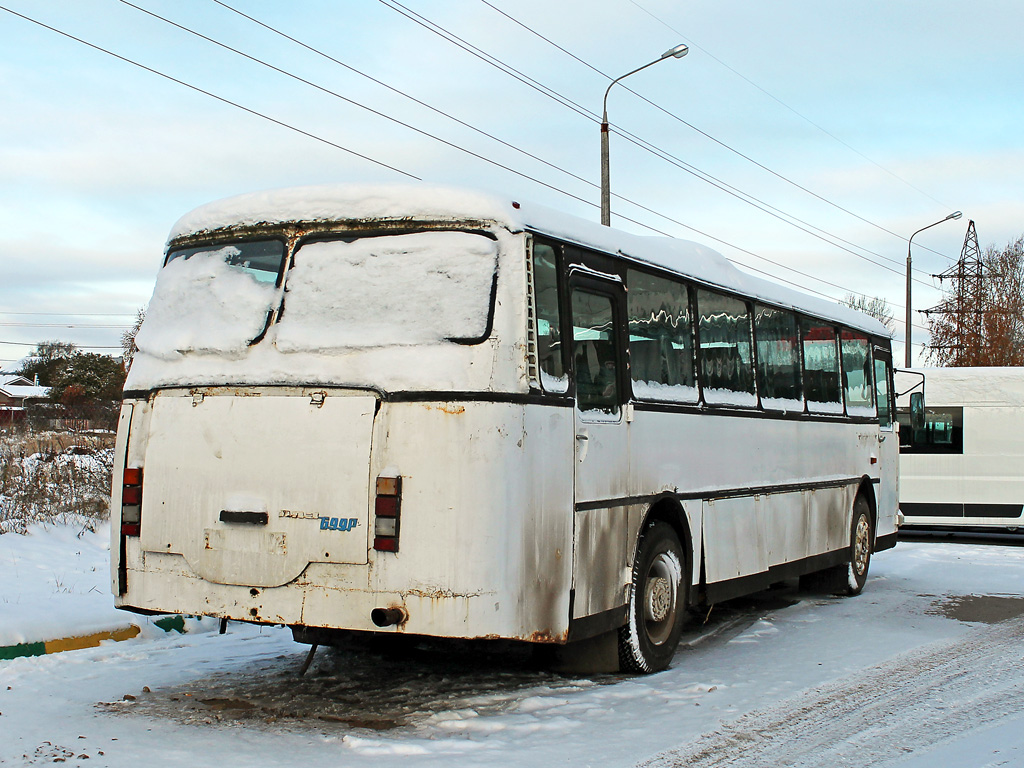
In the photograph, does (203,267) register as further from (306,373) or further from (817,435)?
(817,435)

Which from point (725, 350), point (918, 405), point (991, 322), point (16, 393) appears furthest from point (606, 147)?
point (16, 393)

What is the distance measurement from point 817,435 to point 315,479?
6385 mm

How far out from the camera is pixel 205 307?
659cm

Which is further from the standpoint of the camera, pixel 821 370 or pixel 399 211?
pixel 821 370

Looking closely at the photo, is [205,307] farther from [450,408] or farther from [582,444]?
[582,444]

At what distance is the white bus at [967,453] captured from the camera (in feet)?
61.3

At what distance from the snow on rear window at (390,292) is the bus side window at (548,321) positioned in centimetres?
36

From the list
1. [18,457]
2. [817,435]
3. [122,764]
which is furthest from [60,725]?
[18,457]

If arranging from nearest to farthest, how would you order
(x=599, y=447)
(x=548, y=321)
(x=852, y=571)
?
1. (x=548, y=321)
2. (x=599, y=447)
3. (x=852, y=571)

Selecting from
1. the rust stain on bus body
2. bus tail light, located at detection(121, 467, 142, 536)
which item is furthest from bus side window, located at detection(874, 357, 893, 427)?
bus tail light, located at detection(121, 467, 142, 536)

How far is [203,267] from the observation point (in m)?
6.71

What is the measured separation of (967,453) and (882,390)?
6.83m

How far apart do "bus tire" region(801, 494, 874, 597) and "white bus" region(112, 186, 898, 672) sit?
4.66 m

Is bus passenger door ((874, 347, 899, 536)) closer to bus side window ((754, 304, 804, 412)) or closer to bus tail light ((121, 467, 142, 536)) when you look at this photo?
bus side window ((754, 304, 804, 412))
